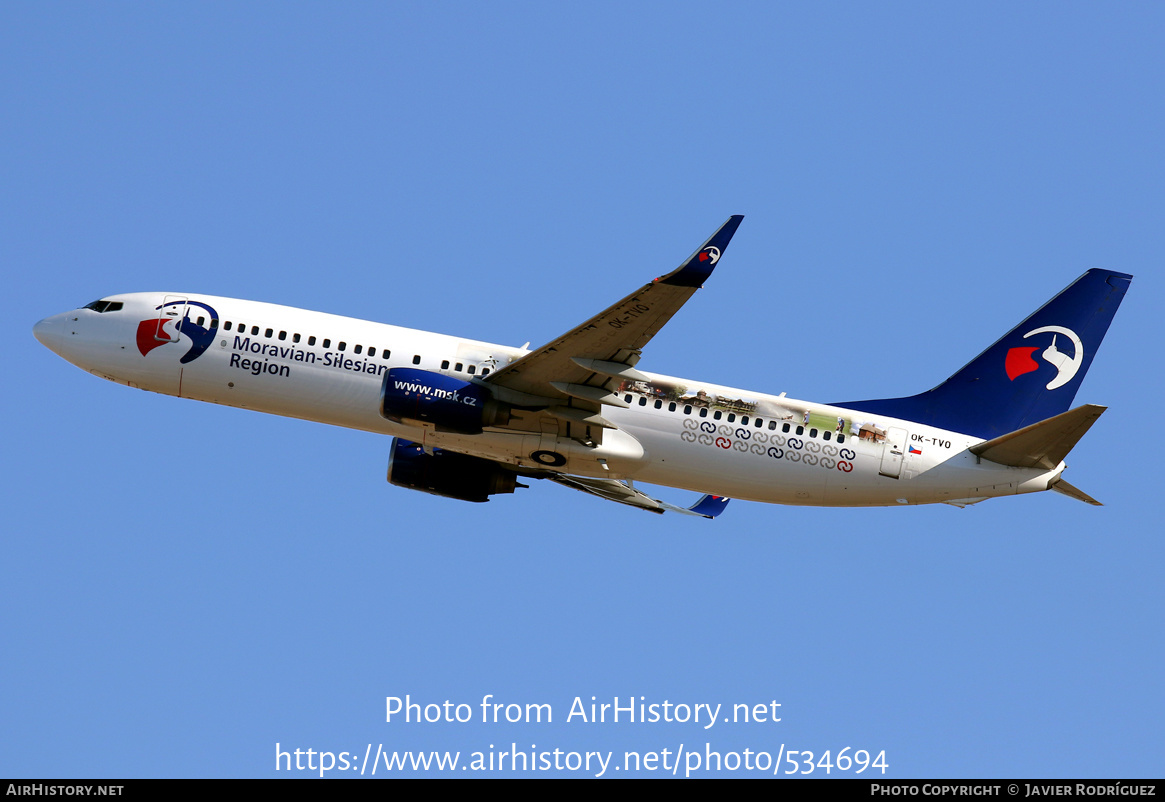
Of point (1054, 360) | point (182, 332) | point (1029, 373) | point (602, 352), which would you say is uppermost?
point (1054, 360)

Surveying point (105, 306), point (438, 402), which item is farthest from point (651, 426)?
point (105, 306)

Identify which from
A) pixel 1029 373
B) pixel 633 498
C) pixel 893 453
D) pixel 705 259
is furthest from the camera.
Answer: pixel 633 498

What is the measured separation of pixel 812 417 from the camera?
35594mm

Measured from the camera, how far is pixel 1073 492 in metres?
35.3

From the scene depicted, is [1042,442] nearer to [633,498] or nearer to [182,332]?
[633,498]

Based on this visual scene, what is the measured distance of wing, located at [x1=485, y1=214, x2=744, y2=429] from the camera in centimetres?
2906

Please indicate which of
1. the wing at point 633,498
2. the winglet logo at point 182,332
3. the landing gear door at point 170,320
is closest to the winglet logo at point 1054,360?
the wing at point 633,498

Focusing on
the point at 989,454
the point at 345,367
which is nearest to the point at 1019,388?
the point at 989,454

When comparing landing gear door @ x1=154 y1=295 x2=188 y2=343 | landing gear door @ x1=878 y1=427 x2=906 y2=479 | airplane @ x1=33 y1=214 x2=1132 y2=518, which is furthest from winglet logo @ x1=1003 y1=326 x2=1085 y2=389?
landing gear door @ x1=154 y1=295 x2=188 y2=343

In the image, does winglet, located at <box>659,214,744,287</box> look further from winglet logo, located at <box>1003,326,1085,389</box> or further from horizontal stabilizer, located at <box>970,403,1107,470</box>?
winglet logo, located at <box>1003,326,1085,389</box>

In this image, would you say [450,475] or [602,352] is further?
[450,475]

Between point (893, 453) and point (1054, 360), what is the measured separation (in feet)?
22.1

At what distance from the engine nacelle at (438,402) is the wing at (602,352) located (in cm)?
60
